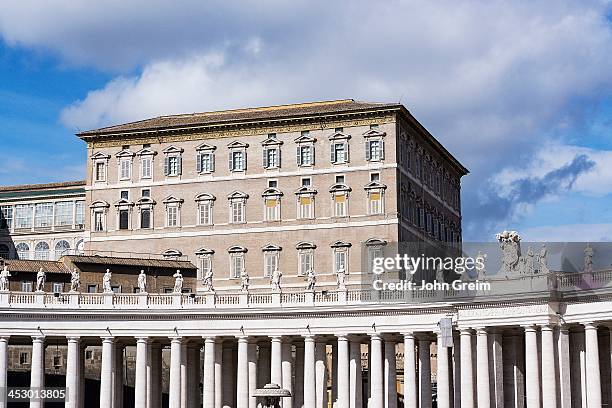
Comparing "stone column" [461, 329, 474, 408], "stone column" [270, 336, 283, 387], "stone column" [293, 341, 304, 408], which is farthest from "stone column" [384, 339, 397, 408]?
"stone column" [461, 329, 474, 408]

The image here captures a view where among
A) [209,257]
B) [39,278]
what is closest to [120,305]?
[39,278]

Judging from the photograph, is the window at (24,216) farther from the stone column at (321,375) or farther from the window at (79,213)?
the stone column at (321,375)

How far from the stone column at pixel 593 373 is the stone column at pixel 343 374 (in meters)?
18.9

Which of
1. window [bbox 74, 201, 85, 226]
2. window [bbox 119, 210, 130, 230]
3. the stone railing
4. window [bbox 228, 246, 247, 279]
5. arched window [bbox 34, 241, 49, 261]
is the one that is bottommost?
the stone railing

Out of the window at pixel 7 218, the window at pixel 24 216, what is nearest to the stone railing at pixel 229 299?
the window at pixel 24 216

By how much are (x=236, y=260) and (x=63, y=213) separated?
23.9m

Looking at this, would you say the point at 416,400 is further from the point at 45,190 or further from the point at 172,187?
the point at 45,190

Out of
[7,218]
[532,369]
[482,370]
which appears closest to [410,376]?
[482,370]

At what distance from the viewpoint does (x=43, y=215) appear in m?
128

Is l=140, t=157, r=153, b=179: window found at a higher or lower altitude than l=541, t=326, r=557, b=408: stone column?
higher

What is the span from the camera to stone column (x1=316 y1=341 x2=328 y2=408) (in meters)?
83.2

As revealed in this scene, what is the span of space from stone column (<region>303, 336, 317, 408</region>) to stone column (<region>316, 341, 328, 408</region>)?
147 centimetres

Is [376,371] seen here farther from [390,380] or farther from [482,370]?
[482,370]

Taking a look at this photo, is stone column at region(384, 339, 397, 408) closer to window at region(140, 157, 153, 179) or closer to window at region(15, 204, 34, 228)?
window at region(140, 157, 153, 179)
